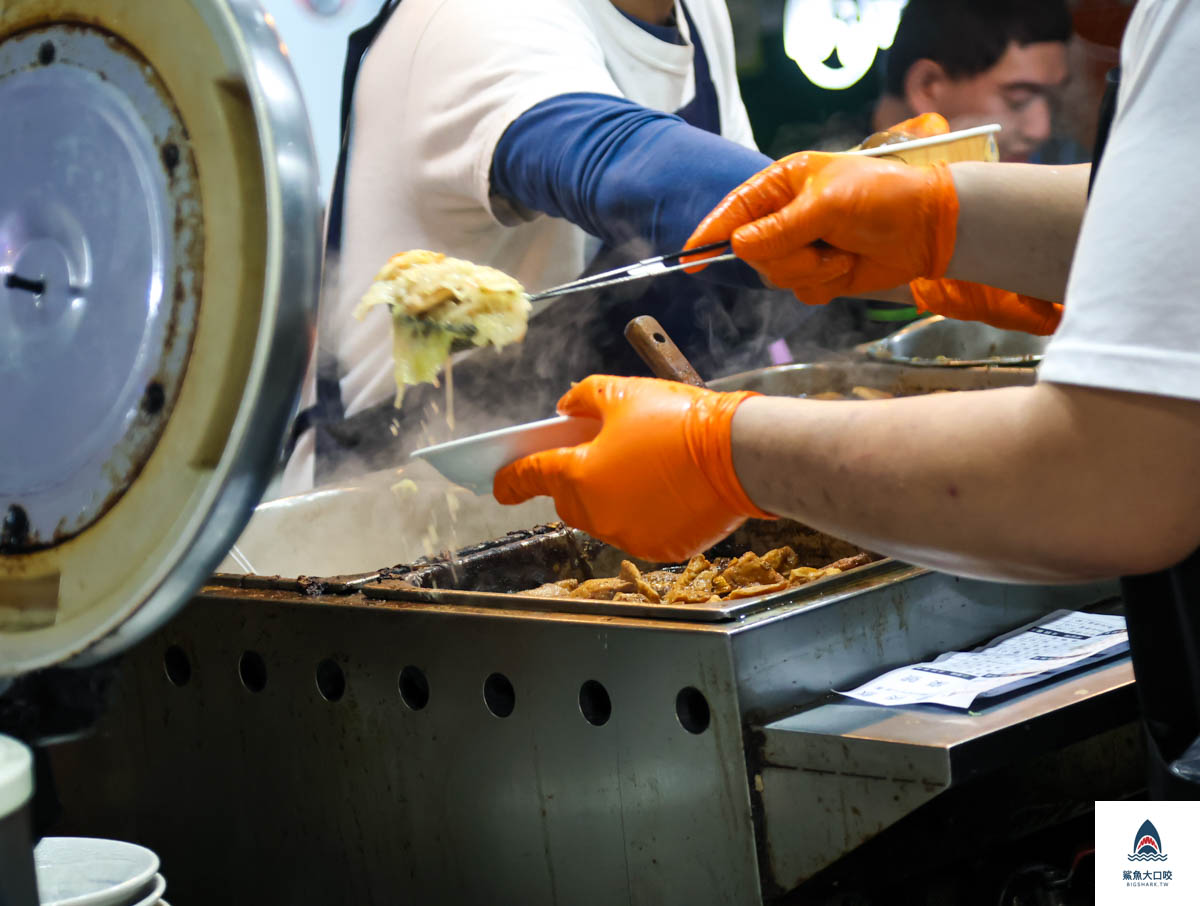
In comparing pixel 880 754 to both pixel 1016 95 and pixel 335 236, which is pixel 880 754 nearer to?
pixel 335 236

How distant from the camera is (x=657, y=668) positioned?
1.28 meters

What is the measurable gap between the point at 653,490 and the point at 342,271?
174 centimetres

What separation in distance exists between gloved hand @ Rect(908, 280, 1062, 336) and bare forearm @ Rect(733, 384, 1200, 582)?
78 centimetres

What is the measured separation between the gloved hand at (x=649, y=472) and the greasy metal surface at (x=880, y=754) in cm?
24

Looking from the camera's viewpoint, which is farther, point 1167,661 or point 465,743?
point 465,743

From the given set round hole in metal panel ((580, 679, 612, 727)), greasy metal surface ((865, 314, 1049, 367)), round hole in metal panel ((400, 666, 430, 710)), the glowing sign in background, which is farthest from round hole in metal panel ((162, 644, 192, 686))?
the glowing sign in background

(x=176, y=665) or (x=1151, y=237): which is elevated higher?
(x=1151, y=237)

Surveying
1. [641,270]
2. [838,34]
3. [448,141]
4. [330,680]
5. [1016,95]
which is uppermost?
[838,34]

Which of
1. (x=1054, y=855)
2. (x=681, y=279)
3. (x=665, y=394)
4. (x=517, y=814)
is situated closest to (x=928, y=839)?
(x=1054, y=855)

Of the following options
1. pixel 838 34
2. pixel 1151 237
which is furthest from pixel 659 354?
pixel 838 34

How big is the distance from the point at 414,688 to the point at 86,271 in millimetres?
804

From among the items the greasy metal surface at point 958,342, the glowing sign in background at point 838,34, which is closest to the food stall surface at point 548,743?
the greasy metal surface at point 958,342

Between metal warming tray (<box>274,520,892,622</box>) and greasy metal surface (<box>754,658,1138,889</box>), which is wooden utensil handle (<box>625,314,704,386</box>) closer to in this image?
metal warming tray (<box>274,520,892,622</box>)

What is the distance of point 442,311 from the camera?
1.71 meters
